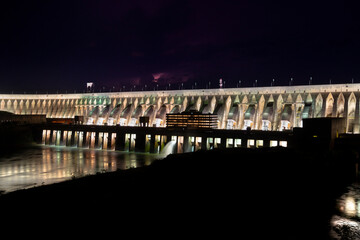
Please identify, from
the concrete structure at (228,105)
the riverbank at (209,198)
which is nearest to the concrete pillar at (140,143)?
the concrete structure at (228,105)

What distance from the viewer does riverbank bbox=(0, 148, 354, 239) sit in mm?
11094

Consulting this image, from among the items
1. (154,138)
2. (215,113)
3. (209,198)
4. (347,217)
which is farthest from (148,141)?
(347,217)

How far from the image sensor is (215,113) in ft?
208

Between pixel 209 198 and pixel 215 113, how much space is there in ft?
164

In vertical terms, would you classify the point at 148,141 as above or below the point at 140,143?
above

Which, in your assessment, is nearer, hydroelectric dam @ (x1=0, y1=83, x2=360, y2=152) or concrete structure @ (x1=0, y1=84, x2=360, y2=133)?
hydroelectric dam @ (x1=0, y1=83, x2=360, y2=152)

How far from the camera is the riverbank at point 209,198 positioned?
11.1 metres

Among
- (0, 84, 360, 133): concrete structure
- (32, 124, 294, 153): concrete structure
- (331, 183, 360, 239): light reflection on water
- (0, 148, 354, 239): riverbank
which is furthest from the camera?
(0, 84, 360, 133): concrete structure

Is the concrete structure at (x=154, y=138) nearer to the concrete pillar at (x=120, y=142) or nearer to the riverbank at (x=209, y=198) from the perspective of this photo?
the concrete pillar at (x=120, y=142)

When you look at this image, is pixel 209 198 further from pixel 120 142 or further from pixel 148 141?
pixel 120 142

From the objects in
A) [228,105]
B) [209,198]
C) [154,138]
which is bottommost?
[154,138]

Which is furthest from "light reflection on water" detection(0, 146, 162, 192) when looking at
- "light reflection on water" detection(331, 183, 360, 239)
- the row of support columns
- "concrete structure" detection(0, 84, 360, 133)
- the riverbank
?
"concrete structure" detection(0, 84, 360, 133)

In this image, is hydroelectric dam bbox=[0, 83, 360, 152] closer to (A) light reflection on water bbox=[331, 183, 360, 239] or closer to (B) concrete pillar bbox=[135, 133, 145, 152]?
(B) concrete pillar bbox=[135, 133, 145, 152]

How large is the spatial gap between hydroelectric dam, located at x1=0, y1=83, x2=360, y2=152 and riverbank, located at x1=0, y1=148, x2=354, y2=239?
17394 mm
